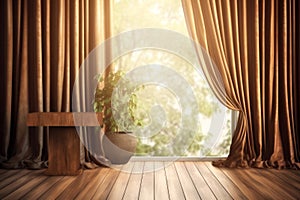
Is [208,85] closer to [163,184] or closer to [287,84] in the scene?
[287,84]

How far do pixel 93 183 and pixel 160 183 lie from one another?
546 millimetres

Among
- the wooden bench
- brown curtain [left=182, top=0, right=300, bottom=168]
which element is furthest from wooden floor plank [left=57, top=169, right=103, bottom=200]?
Result: brown curtain [left=182, top=0, right=300, bottom=168]

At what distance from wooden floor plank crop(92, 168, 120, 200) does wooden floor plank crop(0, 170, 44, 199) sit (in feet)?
2.07

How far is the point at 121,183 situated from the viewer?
324cm

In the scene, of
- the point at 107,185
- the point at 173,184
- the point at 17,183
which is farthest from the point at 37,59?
the point at 173,184

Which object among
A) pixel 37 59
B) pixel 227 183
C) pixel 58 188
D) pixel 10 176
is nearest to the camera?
pixel 58 188

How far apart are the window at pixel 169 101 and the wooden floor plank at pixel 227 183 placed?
1.41 ft

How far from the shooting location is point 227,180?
11.0 feet

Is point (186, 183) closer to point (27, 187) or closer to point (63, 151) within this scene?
point (63, 151)

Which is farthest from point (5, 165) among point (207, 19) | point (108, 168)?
point (207, 19)

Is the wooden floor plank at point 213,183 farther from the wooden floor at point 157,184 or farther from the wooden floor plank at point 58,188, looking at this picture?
the wooden floor plank at point 58,188

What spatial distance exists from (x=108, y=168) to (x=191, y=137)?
1036 mm

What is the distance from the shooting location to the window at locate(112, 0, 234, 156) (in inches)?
173

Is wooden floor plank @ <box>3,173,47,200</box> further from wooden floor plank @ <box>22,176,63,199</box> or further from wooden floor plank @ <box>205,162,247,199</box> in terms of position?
wooden floor plank @ <box>205,162,247,199</box>
